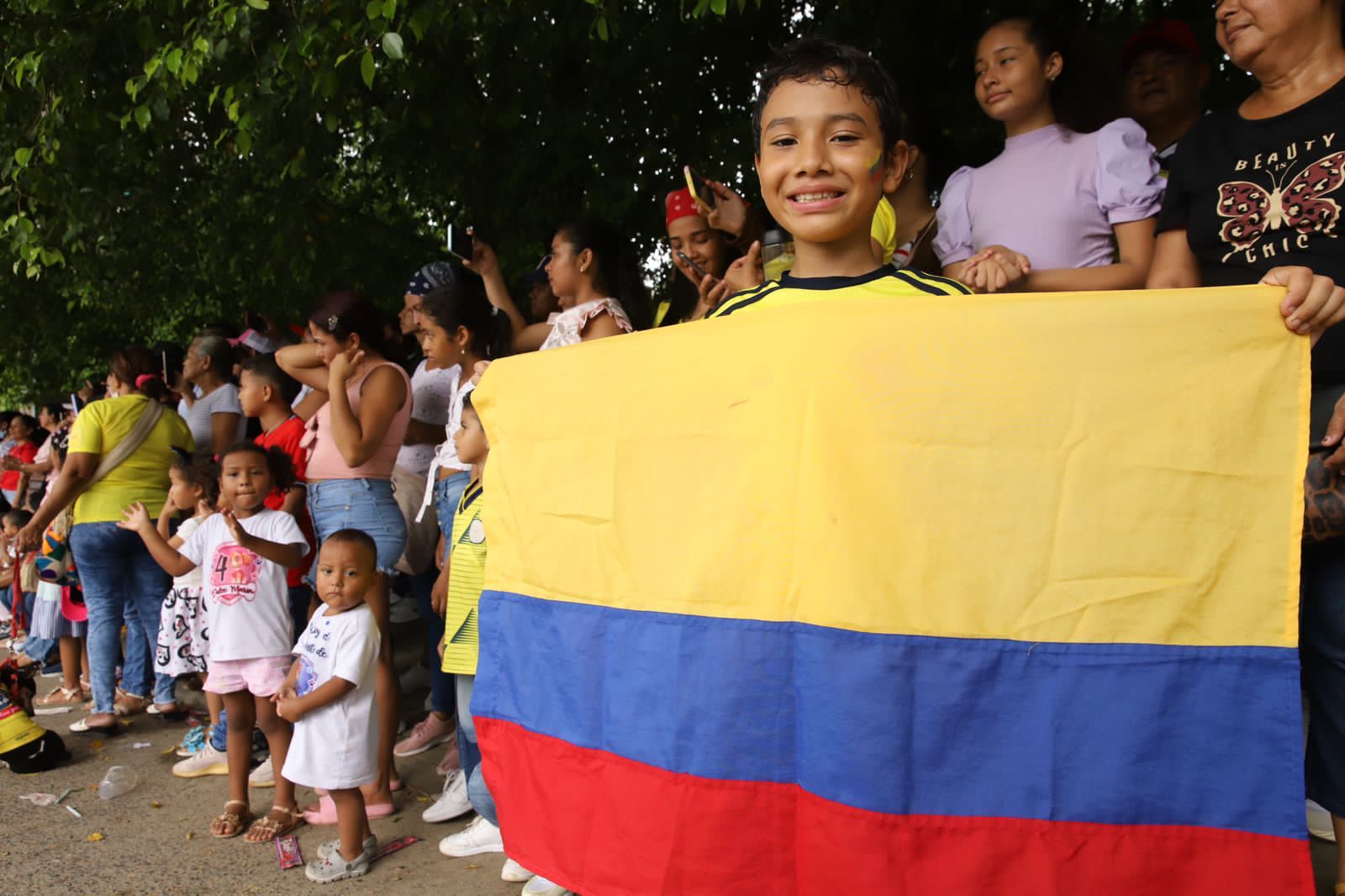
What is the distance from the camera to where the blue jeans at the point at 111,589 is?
606 centimetres

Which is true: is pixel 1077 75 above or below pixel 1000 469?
above

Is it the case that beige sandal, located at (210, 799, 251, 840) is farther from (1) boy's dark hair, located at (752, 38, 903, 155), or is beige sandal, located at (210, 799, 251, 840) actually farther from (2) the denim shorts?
(1) boy's dark hair, located at (752, 38, 903, 155)

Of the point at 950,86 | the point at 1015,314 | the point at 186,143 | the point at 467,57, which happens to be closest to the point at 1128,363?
the point at 1015,314

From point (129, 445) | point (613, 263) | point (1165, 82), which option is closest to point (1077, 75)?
point (1165, 82)

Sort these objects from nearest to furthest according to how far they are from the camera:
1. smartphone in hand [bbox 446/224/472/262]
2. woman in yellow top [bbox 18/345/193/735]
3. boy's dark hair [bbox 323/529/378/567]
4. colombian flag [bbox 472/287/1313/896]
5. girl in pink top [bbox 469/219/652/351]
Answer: colombian flag [bbox 472/287/1313/896]
boy's dark hair [bbox 323/529/378/567]
girl in pink top [bbox 469/219/652/351]
smartphone in hand [bbox 446/224/472/262]
woman in yellow top [bbox 18/345/193/735]

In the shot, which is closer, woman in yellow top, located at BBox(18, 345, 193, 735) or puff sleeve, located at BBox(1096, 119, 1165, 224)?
puff sleeve, located at BBox(1096, 119, 1165, 224)

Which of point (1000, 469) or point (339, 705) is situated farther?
point (339, 705)

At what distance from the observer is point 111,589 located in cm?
612

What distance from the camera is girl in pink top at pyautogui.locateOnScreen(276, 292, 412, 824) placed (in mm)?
4500

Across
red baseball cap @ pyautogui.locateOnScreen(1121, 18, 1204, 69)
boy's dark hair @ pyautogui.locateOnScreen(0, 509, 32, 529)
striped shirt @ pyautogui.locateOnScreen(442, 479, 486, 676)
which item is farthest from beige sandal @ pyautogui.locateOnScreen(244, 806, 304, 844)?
boy's dark hair @ pyautogui.locateOnScreen(0, 509, 32, 529)

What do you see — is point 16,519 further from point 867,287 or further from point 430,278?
point 867,287

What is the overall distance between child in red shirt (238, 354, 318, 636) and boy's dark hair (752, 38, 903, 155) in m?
3.28

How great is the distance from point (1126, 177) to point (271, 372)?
4.28 m

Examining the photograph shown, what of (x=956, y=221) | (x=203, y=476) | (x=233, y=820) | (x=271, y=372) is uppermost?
(x=956, y=221)
